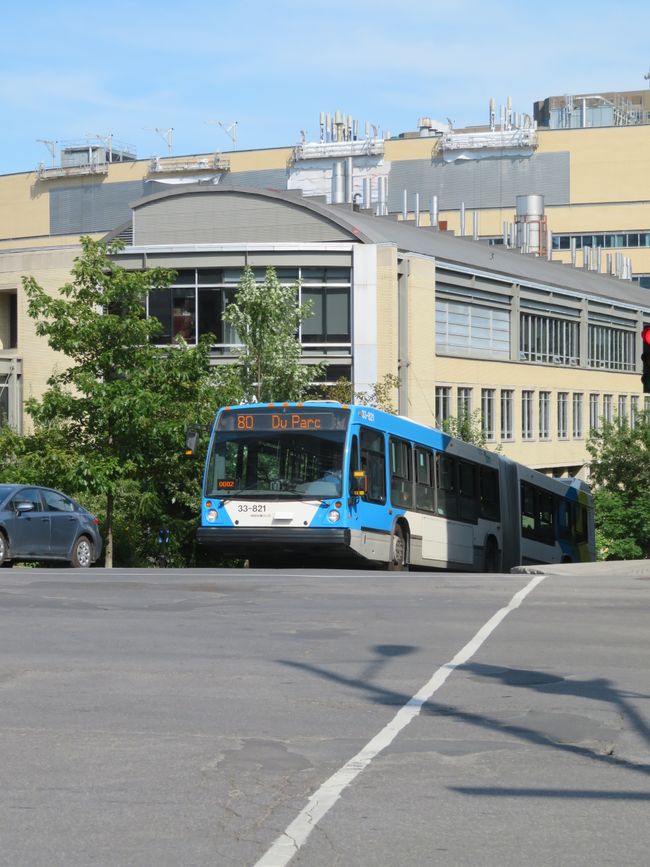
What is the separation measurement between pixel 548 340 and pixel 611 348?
27.0 feet

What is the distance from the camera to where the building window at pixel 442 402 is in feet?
188

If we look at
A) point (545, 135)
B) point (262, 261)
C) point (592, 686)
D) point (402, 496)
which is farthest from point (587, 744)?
point (545, 135)

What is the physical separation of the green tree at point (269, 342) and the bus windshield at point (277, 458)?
10.2 meters

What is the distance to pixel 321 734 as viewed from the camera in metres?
8.66

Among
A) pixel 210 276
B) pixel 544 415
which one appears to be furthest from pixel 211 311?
pixel 544 415

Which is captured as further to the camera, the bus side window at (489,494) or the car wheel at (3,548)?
the bus side window at (489,494)

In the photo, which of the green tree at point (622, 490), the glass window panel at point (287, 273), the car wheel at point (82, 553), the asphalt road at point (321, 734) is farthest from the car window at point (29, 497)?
the green tree at point (622, 490)

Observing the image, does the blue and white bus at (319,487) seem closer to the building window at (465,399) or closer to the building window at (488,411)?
the building window at (465,399)

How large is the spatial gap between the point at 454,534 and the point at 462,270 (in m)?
32.0

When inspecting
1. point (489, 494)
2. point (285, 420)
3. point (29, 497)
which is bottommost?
point (489, 494)

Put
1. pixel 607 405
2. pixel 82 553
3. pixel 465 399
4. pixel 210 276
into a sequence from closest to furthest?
pixel 82 553 < pixel 210 276 < pixel 465 399 < pixel 607 405

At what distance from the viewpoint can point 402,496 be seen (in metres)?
25.9

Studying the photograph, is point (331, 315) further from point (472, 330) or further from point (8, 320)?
point (8, 320)

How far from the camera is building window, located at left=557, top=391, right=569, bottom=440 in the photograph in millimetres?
69312
